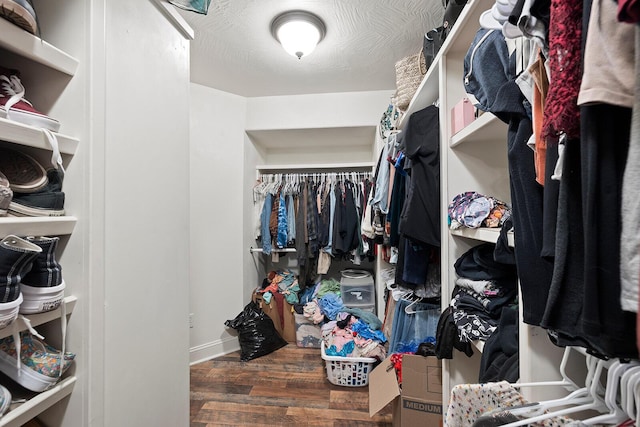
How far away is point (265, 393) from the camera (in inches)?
75.1

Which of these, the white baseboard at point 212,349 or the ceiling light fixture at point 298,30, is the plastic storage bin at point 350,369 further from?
the ceiling light fixture at point 298,30

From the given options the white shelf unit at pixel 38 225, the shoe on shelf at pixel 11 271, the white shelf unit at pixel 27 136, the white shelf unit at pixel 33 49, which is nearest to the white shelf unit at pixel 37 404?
the shoe on shelf at pixel 11 271

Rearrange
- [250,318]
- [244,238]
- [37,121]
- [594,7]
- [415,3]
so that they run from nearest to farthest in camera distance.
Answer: [594,7]
[37,121]
[415,3]
[250,318]
[244,238]

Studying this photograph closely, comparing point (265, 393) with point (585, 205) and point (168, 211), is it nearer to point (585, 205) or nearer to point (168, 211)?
point (168, 211)

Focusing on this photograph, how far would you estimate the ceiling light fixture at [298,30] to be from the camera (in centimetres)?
159

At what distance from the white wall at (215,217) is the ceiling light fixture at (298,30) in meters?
0.96

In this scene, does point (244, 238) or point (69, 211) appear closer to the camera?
point (69, 211)

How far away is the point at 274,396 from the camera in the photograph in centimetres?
187

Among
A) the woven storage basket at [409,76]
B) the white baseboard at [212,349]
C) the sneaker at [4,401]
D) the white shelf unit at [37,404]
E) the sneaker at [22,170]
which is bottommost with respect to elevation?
the white baseboard at [212,349]

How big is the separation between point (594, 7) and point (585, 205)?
0.22m

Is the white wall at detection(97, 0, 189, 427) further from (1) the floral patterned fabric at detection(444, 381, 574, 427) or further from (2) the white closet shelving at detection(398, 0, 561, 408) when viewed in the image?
(2) the white closet shelving at detection(398, 0, 561, 408)

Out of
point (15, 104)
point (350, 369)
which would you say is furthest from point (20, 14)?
point (350, 369)

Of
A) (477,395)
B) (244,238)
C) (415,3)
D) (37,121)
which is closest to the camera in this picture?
(477,395)

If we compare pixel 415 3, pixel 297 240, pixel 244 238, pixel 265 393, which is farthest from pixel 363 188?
pixel 265 393
